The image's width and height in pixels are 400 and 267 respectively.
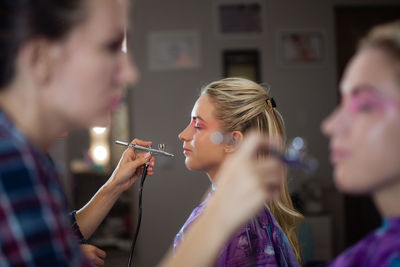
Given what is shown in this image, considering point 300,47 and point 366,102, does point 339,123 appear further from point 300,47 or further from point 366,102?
point 300,47

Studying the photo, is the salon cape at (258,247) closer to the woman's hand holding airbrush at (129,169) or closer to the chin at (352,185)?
the woman's hand holding airbrush at (129,169)

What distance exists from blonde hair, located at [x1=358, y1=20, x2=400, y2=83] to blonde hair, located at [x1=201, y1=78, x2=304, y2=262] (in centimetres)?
68

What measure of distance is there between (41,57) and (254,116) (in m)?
0.86

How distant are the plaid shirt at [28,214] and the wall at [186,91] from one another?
277 cm

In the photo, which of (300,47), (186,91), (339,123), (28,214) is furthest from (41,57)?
(300,47)

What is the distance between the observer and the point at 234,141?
52.4 inches

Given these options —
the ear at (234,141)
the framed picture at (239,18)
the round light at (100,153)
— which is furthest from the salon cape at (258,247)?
the round light at (100,153)

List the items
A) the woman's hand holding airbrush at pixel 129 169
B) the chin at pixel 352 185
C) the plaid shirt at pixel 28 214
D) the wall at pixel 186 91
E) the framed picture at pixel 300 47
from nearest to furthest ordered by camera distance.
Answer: the plaid shirt at pixel 28 214, the chin at pixel 352 185, the woman's hand holding airbrush at pixel 129 169, the wall at pixel 186 91, the framed picture at pixel 300 47

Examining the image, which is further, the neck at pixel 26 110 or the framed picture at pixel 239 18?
the framed picture at pixel 239 18

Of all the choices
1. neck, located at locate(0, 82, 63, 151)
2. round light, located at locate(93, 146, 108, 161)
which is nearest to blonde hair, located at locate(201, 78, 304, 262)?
neck, located at locate(0, 82, 63, 151)

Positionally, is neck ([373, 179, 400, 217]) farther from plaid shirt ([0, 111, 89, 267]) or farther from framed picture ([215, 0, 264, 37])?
framed picture ([215, 0, 264, 37])

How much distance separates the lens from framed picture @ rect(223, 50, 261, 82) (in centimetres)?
348

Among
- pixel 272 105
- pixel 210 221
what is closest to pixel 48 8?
pixel 210 221

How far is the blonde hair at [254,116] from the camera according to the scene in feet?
4.42
